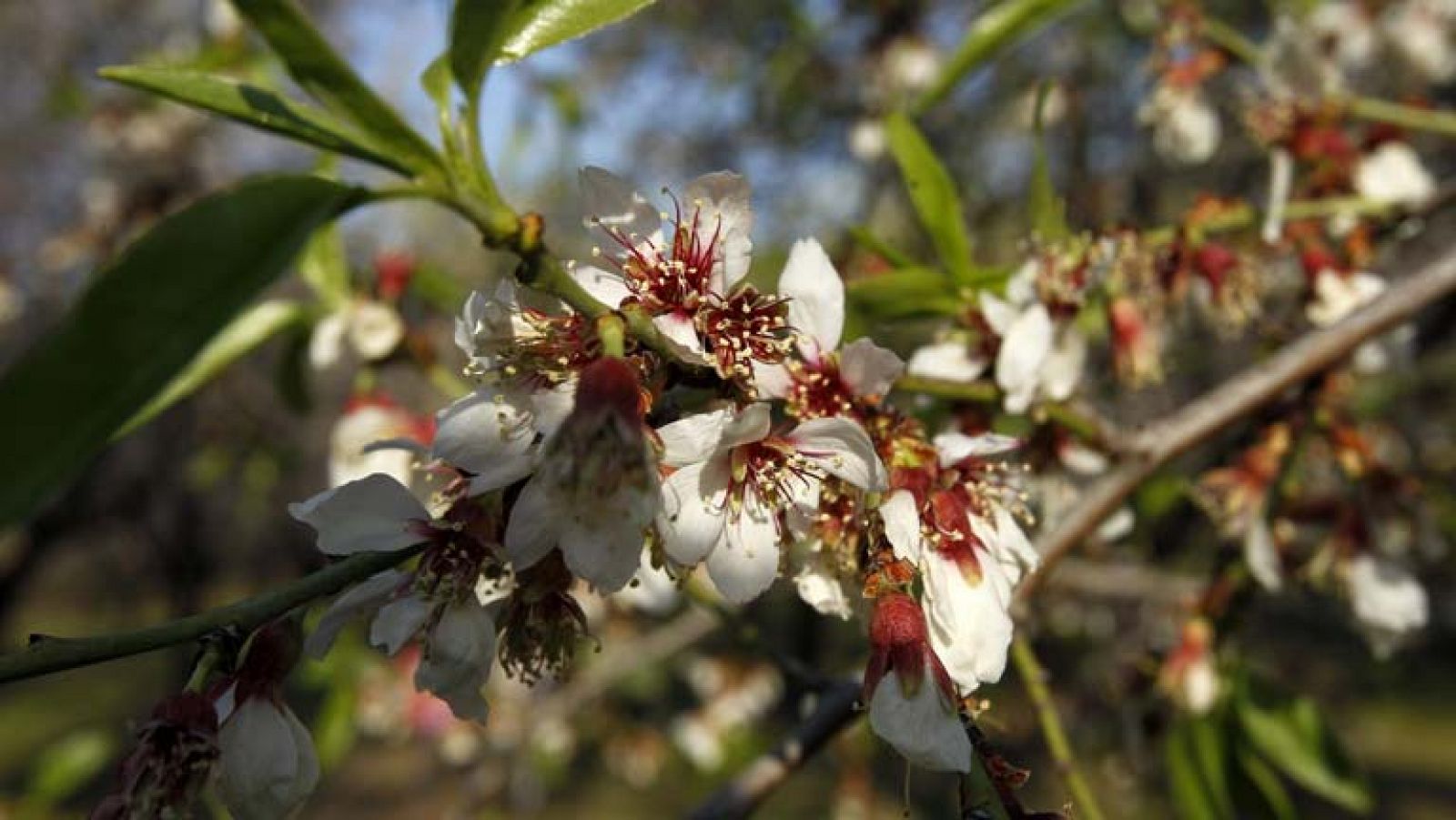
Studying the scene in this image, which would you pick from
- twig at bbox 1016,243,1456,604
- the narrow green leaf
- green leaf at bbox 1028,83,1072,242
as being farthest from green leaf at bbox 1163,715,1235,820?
green leaf at bbox 1028,83,1072,242

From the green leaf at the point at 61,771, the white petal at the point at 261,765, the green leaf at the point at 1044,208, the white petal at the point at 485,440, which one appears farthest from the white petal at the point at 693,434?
the green leaf at the point at 61,771

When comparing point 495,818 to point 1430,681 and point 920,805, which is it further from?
point 1430,681

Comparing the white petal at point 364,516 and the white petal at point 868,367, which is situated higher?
the white petal at point 364,516

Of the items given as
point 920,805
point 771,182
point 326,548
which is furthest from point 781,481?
point 920,805

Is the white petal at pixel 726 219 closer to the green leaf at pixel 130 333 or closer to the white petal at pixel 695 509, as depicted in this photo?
the white petal at pixel 695 509

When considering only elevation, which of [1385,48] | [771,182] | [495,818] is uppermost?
[1385,48]

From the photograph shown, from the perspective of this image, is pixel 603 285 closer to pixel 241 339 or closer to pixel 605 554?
pixel 605 554

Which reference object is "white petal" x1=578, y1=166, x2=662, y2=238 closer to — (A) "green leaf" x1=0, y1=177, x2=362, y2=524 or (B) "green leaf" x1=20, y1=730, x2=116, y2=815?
(A) "green leaf" x1=0, y1=177, x2=362, y2=524
